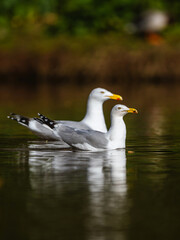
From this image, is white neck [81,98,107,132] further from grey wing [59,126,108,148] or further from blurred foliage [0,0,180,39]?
blurred foliage [0,0,180,39]

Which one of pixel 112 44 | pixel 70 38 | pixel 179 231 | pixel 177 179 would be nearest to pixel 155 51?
pixel 112 44

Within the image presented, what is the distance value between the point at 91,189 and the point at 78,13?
31798 millimetres

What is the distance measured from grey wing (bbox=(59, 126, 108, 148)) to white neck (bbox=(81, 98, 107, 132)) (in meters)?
1.10

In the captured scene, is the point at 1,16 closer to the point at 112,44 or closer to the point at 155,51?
the point at 112,44

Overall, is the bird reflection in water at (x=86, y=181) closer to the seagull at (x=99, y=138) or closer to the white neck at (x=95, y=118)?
the seagull at (x=99, y=138)

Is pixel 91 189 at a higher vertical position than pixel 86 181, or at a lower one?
lower

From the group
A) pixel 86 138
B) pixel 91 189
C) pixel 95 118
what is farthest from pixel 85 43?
pixel 91 189

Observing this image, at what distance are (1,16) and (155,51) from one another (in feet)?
29.7

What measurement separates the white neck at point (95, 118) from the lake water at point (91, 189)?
1.77ft

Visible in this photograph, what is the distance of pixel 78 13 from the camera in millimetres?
39469

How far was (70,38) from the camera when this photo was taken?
125ft

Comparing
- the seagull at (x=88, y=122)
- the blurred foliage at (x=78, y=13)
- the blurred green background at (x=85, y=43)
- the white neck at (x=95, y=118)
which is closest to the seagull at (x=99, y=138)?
the seagull at (x=88, y=122)

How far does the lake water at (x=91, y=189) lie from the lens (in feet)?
21.4

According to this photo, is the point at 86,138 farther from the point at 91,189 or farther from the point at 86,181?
the point at 91,189
